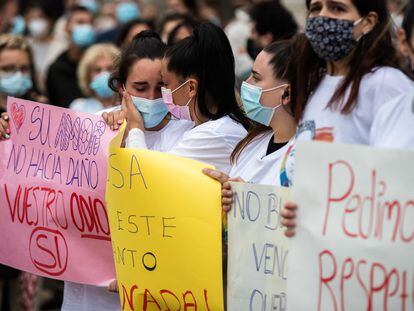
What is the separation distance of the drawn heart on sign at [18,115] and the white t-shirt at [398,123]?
2.53m

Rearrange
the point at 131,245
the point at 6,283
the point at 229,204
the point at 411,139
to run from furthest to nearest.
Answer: the point at 6,283, the point at 131,245, the point at 229,204, the point at 411,139

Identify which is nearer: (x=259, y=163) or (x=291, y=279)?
(x=291, y=279)

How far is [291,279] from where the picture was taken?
4238 mm

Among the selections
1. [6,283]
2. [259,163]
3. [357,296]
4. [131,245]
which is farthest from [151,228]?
[6,283]

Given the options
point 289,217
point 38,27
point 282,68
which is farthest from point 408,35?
point 38,27

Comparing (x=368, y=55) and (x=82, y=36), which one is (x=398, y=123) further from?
(x=82, y=36)

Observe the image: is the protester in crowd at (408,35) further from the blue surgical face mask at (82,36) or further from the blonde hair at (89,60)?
the blue surgical face mask at (82,36)

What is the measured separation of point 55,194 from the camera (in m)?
5.85

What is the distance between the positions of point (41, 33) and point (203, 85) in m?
9.15

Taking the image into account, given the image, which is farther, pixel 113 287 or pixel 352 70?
pixel 113 287

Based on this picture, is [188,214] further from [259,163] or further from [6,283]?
[6,283]

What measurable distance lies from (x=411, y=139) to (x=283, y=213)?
A: 557mm

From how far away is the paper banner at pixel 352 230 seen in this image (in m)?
3.94

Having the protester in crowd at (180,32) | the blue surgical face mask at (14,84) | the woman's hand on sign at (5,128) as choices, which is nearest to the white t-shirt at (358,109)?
the woman's hand on sign at (5,128)
